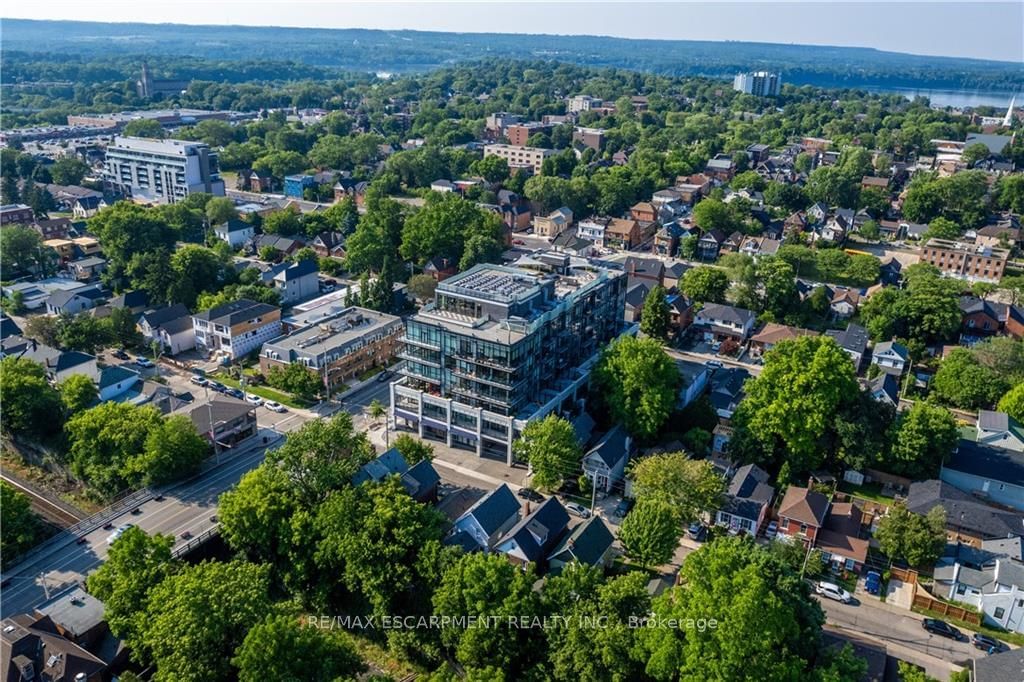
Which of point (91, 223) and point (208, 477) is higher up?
point (91, 223)

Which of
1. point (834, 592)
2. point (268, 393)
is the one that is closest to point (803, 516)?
point (834, 592)

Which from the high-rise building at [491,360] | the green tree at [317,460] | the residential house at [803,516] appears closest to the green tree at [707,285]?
the high-rise building at [491,360]

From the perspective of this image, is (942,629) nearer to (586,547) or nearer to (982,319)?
(586,547)

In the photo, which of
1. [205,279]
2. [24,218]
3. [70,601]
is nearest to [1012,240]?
[205,279]

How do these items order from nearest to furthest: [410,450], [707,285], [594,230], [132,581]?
[132,581]
[410,450]
[707,285]
[594,230]

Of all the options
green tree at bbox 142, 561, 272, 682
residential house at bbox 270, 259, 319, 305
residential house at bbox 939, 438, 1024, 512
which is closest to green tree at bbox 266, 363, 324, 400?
residential house at bbox 270, 259, 319, 305

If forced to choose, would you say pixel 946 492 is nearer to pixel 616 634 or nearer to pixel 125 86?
pixel 616 634
